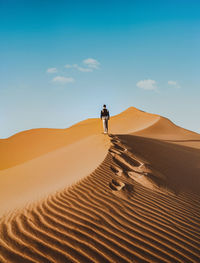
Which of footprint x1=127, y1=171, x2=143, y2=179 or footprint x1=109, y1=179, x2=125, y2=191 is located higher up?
footprint x1=127, y1=171, x2=143, y2=179

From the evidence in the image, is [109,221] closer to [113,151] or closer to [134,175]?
[134,175]

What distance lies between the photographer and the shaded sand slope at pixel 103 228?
304 cm

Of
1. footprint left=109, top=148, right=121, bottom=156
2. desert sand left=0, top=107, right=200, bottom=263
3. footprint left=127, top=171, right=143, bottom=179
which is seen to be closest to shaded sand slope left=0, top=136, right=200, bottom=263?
desert sand left=0, top=107, right=200, bottom=263

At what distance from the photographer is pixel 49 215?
Answer: 151 inches

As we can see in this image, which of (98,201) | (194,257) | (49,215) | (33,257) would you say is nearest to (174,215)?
(194,257)

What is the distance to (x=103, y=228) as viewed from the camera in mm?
3582

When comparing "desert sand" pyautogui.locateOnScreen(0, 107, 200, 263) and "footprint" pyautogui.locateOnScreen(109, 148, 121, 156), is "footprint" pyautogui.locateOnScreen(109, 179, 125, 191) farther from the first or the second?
"footprint" pyautogui.locateOnScreen(109, 148, 121, 156)

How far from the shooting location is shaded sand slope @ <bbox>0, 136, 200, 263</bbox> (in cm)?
304

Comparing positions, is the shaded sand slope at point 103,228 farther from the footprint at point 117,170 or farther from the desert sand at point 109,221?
the footprint at point 117,170

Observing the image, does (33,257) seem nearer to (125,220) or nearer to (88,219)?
(88,219)

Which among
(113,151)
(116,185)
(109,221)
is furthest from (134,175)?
(109,221)

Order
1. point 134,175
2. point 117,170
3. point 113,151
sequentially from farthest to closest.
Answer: point 113,151 → point 117,170 → point 134,175

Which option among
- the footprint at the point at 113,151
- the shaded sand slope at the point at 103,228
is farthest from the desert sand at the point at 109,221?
the footprint at the point at 113,151

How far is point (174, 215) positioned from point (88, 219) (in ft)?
6.28
